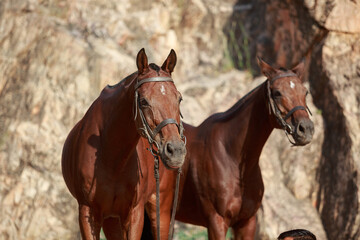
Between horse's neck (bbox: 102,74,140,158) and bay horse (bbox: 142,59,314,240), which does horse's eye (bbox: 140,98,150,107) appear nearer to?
horse's neck (bbox: 102,74,140,158)

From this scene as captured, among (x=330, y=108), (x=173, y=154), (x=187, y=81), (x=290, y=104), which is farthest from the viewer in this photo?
(x=187, y=81)

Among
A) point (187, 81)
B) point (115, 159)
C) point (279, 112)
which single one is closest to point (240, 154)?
point (279, 112)

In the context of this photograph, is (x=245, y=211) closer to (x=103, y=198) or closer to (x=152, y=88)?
(x=103, y=198)

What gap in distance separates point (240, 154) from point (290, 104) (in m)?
0.76

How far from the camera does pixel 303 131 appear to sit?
5.43 meters

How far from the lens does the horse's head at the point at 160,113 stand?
4121 mm

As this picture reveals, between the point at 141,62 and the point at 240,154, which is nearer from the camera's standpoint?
the point at 141,62

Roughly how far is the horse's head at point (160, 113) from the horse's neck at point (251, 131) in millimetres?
1679

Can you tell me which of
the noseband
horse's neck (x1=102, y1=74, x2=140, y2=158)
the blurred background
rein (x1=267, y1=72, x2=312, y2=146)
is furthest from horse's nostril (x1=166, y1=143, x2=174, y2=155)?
the blurred background

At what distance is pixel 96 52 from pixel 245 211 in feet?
16.2

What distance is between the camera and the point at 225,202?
5762 millimetres

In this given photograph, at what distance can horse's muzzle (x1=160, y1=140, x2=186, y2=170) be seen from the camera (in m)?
4.09

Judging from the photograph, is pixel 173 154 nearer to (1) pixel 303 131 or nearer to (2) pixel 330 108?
(1) pixel 303 131

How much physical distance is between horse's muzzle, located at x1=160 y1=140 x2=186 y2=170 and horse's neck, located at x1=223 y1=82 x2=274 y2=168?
6.26 feet
